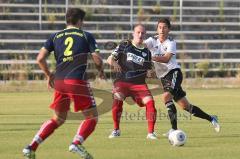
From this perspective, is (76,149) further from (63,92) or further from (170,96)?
(170,96)

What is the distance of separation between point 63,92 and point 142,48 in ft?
11.4

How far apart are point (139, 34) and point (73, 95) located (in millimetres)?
3291

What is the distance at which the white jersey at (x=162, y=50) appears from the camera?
1223cm

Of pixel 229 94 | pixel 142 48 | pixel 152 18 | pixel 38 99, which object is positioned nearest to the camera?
pixel 142 48

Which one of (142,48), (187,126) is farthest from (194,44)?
(142,48)

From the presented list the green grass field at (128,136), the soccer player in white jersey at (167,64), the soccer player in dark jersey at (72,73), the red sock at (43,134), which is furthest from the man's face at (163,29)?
the red sock at (43,134)

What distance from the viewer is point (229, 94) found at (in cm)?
2398

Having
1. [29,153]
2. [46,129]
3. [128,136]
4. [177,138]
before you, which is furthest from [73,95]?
[128,136]

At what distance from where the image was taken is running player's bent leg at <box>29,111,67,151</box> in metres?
8.75

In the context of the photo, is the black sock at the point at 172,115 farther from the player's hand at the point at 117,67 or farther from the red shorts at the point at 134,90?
the player's hand at the point at 117,67

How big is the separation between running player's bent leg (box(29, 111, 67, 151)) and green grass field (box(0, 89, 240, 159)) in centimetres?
50

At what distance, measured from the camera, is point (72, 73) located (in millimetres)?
8852

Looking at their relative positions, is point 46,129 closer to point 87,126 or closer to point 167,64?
point 87,126

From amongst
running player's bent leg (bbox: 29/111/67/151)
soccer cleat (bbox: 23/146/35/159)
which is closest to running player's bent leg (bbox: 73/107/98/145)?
running player's bent leg (bbox: 29/111/67/151)
